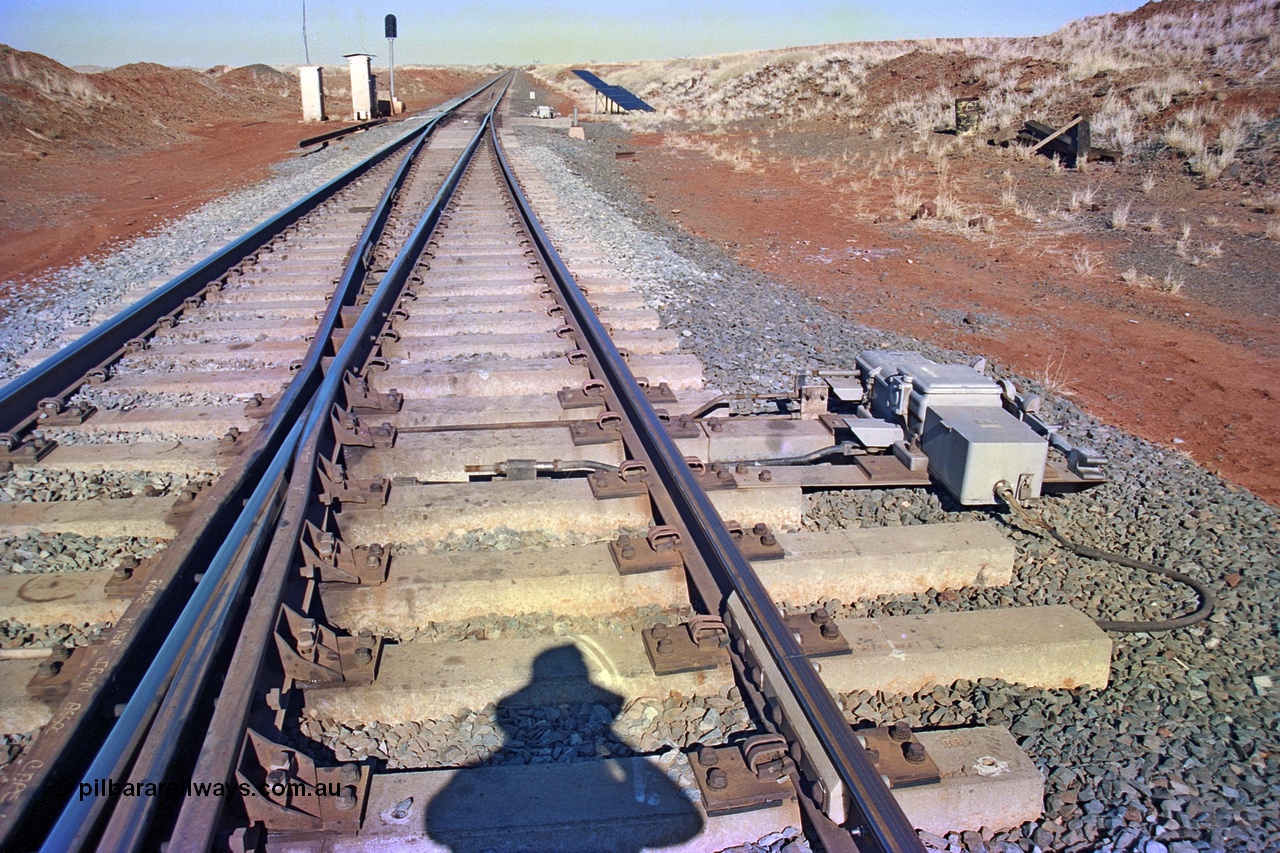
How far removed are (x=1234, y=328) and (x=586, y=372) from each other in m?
6.19

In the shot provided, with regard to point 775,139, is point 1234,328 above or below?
below

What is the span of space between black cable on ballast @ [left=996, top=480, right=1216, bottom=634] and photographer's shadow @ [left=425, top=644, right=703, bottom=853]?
1.55 meters

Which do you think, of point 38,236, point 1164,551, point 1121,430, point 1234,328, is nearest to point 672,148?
point 38,236

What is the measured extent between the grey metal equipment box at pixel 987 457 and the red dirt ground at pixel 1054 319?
69.5 inches

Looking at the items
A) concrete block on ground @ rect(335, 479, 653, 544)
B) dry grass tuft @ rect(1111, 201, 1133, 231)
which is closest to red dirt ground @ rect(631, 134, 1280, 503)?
dry grass tuft @ rect(1111, 201, 1133, 231)

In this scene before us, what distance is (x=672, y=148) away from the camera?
848 inches

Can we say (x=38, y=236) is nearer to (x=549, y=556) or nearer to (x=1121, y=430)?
(x=549, y=556)

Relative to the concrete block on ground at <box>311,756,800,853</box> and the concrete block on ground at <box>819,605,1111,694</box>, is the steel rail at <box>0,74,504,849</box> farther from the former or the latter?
the concrete block on ground at <box>819,605,1111,694</box>

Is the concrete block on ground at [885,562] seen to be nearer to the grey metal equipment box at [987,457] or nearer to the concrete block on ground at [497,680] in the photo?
the grey metal equipment box at [987,457]

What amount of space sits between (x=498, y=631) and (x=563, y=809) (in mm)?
785

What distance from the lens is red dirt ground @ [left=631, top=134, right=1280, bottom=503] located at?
5.44 meters

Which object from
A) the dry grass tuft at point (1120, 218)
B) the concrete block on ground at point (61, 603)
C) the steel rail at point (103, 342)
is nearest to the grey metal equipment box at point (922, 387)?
the concrete block on ground at point (61, 603)

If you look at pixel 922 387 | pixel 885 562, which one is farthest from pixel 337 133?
pixel 885 562

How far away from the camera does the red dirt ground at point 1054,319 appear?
544 cm
